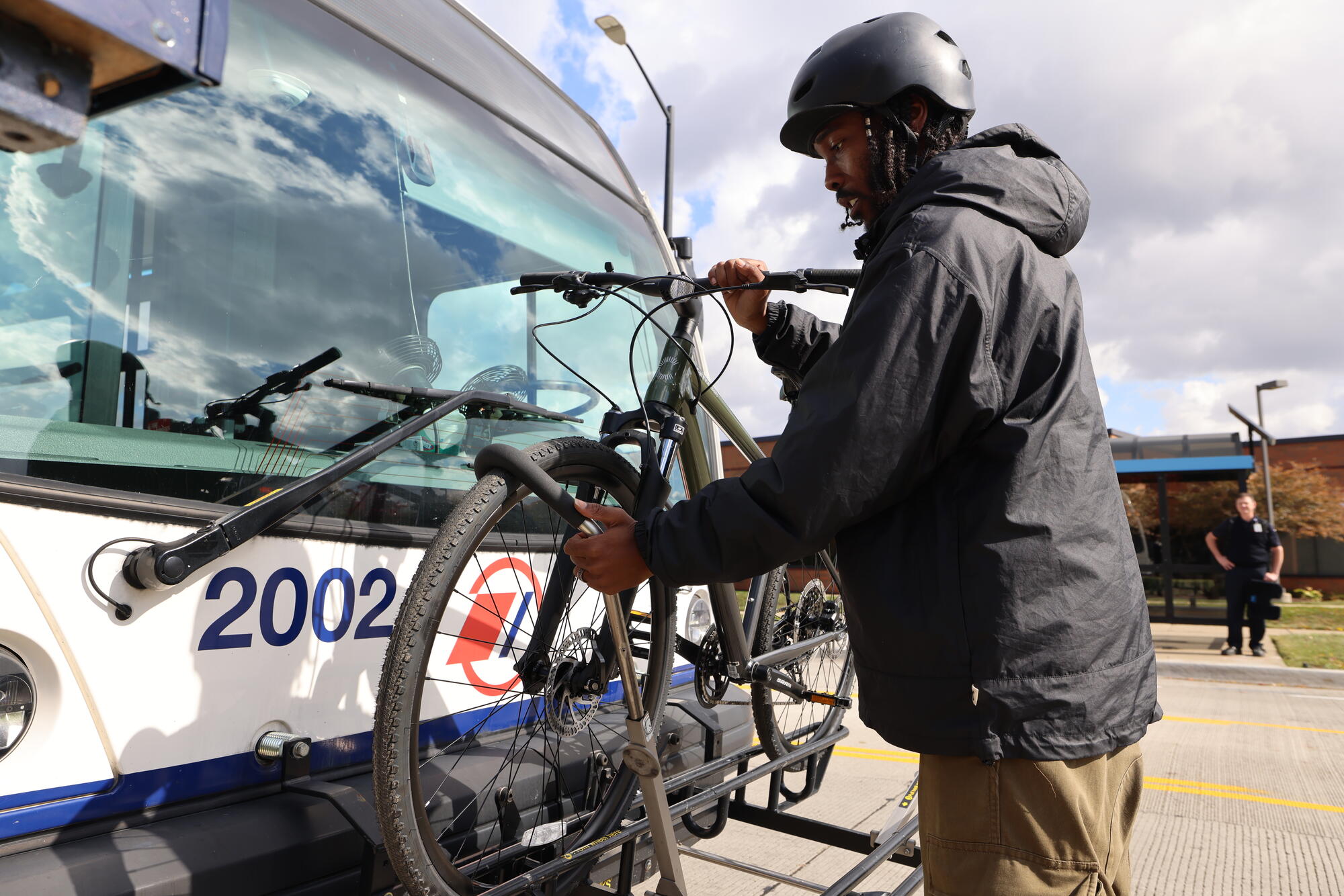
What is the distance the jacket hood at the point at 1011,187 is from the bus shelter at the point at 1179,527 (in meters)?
13.0

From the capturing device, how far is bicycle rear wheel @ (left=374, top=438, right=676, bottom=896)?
1.72 m

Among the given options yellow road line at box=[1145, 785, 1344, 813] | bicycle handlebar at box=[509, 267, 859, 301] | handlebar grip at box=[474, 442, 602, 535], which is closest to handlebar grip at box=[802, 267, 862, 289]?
bicycle handlebar at box=[509, 267, 859, 301]

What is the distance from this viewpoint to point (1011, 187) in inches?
60.7

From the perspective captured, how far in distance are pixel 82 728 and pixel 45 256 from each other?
830 millimetres

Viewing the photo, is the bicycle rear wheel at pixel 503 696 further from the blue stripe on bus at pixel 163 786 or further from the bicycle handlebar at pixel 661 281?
the bicycle handlebar at pixel 661 281

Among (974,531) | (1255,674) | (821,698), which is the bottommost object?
(1255,674)

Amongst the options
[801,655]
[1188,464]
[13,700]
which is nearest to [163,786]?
[13,700]

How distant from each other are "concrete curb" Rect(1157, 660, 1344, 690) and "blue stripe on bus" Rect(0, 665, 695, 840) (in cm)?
960

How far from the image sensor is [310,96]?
7.18 ft

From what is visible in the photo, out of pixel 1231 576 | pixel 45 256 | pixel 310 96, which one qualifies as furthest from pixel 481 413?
pixel 1231 576

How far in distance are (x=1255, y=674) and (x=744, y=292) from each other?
9561 millimetres

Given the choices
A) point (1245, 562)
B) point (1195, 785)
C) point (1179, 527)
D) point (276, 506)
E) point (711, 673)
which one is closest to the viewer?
point (276, 506)

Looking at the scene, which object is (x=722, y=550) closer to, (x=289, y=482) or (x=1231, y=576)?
(x=289, y=482)

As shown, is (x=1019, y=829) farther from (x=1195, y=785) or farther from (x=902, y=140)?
(x=1195, y=785)
